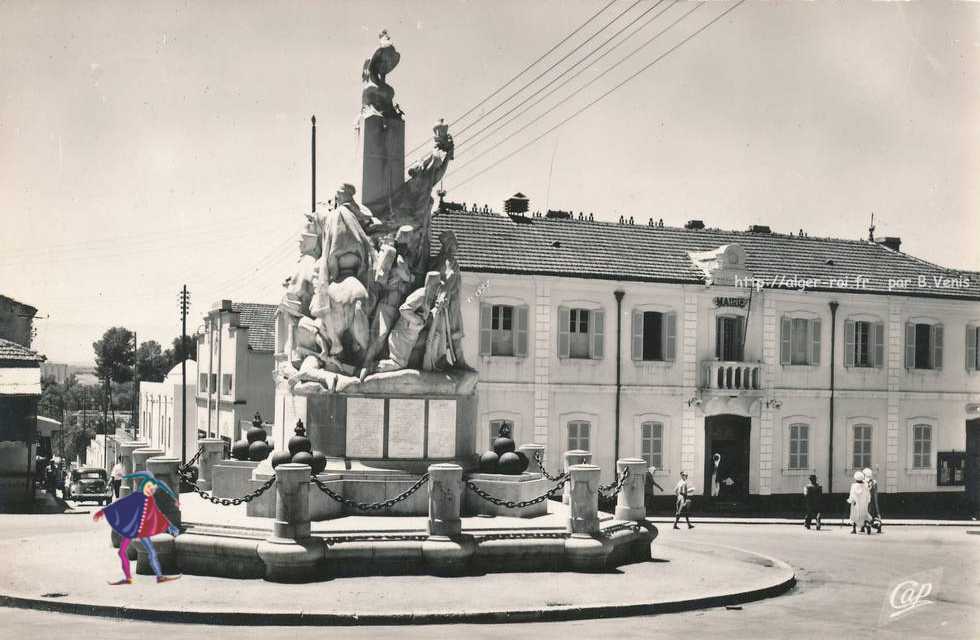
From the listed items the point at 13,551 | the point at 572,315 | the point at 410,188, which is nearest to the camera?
the point at 13,551

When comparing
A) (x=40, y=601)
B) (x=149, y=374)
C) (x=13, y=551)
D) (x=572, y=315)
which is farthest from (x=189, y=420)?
(x=149, y=374)

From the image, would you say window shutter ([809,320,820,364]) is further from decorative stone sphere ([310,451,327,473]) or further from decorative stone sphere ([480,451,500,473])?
decorative stone sphere ([310,451,327,473])

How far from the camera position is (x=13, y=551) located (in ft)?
58.7

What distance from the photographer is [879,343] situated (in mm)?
38656

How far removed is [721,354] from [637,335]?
9.62 feet

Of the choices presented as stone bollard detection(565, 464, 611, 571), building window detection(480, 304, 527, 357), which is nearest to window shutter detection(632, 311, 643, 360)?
building window detection(480, 304, 527, 357)

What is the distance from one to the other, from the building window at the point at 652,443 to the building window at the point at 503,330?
4.51 metres

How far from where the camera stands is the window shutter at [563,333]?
35.1 metres

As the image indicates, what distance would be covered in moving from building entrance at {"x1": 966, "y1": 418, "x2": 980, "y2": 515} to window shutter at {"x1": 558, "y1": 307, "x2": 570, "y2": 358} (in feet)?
48.5

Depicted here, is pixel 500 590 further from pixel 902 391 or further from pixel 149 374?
pixel 149 374

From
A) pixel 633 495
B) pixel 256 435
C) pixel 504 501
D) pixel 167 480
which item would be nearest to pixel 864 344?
pixel 633 495

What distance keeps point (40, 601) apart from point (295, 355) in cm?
615

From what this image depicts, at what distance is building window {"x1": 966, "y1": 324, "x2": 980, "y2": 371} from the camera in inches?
1563

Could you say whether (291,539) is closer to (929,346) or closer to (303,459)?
(303,459)
